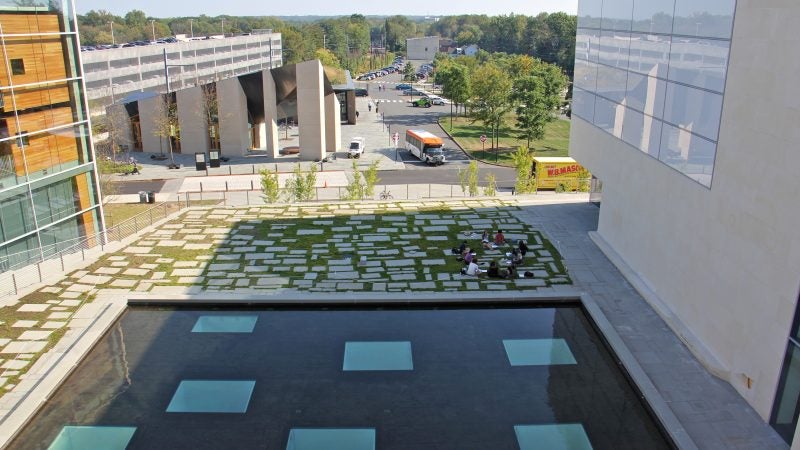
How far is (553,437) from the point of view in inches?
509

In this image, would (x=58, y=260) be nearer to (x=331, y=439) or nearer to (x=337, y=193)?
(x=331, y=439)

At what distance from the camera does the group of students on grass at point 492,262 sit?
2070 cm

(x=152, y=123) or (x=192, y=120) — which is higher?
(x=192, y=120)

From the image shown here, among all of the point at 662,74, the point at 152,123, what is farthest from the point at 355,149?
the point at 662,74

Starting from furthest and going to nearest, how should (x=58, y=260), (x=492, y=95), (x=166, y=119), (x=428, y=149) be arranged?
(x=492, y=95) < (x=428, y=149) < (x=166, y=119) < (x=58, y=260)

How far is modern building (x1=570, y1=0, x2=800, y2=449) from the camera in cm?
1262

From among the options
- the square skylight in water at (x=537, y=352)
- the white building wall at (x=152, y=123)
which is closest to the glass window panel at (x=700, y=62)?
the square skylight in water at (x=537, y=352)

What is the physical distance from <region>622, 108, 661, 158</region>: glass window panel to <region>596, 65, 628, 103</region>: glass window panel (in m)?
0.96

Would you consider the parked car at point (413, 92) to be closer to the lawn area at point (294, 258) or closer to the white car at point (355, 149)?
the white car at point (355, 149)

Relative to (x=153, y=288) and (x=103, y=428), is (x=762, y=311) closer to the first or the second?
(x=103, y=428)

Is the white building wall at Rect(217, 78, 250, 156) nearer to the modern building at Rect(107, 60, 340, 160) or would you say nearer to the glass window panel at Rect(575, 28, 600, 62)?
the modern building at Rect(107, 60, 340, 160)

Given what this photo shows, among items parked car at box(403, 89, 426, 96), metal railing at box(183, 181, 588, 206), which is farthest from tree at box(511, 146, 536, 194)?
parked car at box(403, 89, 426, 96)

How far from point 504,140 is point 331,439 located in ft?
A: 165

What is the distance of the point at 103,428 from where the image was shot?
43.4ft
